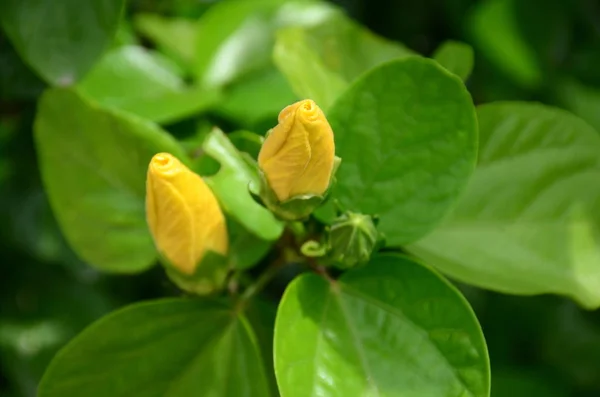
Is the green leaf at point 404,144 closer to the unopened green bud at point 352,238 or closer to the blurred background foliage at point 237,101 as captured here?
the unopened green bud at point 352,238

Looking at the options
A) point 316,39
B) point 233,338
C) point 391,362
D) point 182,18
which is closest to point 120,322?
point 233,338

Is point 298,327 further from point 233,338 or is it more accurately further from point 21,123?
point 21,123

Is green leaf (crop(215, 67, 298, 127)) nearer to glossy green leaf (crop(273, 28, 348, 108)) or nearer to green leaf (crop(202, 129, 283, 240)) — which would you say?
glossy green leaf (crop(273, 28, 348, 108))

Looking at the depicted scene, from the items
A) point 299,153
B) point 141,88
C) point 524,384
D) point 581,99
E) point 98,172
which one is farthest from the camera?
point 581,99

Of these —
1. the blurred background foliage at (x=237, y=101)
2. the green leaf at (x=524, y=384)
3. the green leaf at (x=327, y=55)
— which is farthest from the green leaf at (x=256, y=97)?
the green leaf at (x=524, y=384)

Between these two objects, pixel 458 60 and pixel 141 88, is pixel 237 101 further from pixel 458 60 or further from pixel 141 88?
pixel 458 60

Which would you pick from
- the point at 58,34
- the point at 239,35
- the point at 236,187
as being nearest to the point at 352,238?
the point at 236,187
